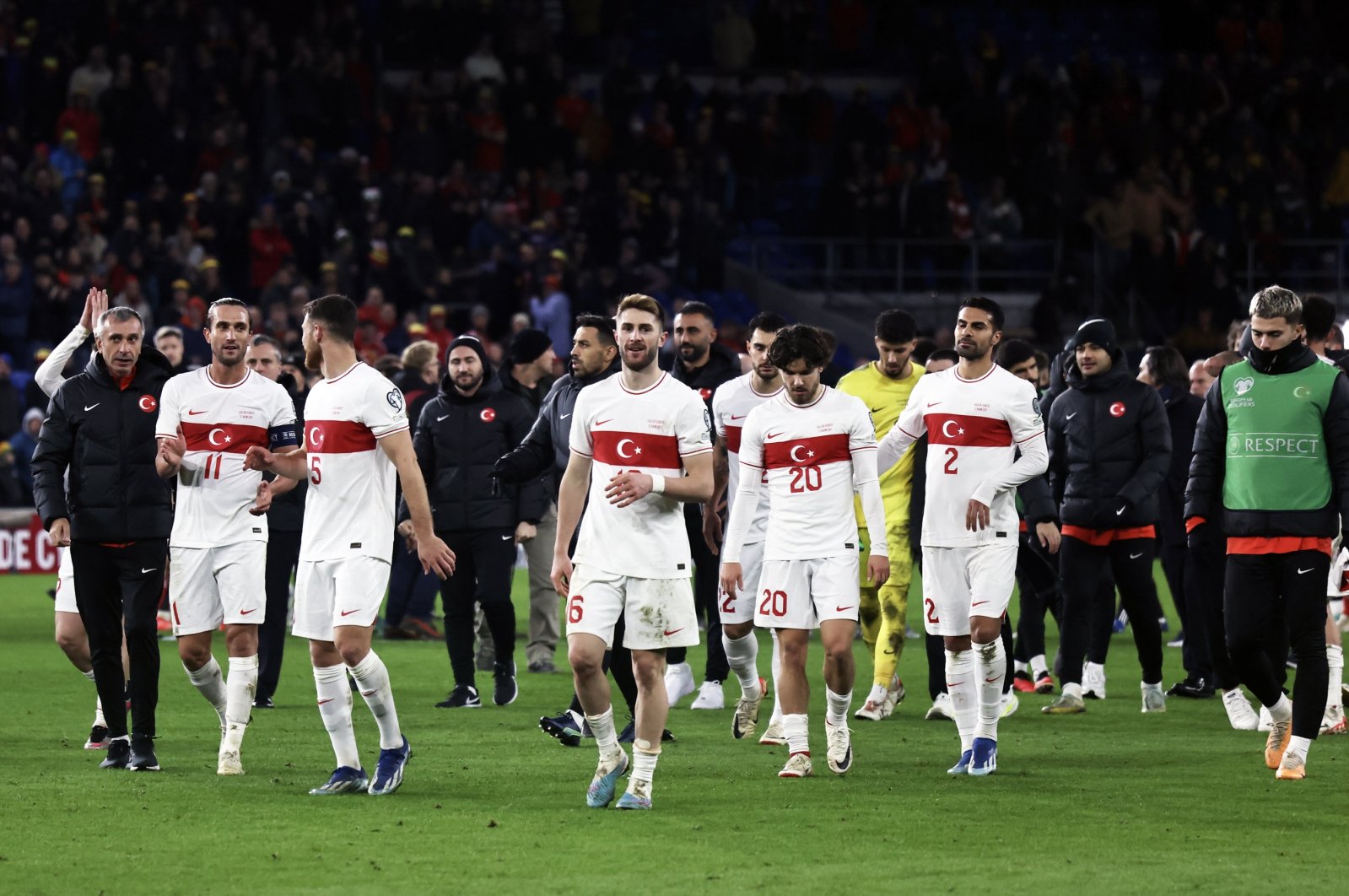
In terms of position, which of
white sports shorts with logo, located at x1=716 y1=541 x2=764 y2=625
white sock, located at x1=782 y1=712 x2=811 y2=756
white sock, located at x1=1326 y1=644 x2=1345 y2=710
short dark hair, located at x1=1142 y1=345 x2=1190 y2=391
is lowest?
white sock, located at x1=1326 y1=644 x2=1345 y2=710

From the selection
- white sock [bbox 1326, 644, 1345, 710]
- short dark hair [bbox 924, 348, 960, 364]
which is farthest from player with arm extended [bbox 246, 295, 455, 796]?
white sock [bbox 1326, 644, 1345, 710]

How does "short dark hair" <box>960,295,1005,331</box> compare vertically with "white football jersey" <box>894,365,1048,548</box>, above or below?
above

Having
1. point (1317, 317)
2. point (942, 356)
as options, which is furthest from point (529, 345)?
point (1317, 317)

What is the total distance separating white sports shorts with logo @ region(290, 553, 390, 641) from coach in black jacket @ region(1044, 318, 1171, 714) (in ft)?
16.3

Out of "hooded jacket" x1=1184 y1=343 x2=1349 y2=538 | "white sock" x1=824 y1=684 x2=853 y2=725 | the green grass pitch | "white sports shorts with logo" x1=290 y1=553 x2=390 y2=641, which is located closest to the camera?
the green grass pitch

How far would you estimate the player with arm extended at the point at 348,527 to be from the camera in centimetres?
880

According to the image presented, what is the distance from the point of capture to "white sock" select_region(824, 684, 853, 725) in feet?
31.1

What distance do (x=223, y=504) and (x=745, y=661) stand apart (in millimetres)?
2986

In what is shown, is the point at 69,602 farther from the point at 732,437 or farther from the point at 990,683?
the point at 990,683

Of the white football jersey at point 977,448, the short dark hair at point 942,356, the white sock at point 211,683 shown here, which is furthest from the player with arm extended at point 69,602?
the short dark hair at point 942,356

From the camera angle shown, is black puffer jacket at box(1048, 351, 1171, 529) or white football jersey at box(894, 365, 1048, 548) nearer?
white football jersey at box(894, 365, 1048, 548)

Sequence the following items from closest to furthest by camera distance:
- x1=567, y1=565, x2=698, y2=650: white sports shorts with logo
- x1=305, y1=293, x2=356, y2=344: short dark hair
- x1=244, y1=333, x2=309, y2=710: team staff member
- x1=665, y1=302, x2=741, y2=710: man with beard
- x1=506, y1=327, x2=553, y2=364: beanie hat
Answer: x1=567, y1=565, x2=698, y2=650: white sports shorts with logo, x1=305, y1=293, x2=356, y2=344: short dark hair, x1=665, y1=302, x2=741, y2=710: man with beard, x1=244, y1=333, x2=309, y2=710: team staff member, x1=506, y1=327, x2=553, y2=364: beanie hat

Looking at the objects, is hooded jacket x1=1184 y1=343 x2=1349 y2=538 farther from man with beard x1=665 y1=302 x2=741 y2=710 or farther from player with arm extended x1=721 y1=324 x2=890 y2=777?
man with beard x1=665 y1=302 x2=741 y2=710

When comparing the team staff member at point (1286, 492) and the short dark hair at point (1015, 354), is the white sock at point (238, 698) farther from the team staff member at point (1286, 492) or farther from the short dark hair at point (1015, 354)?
the short dark hair at point (1015, 354)
